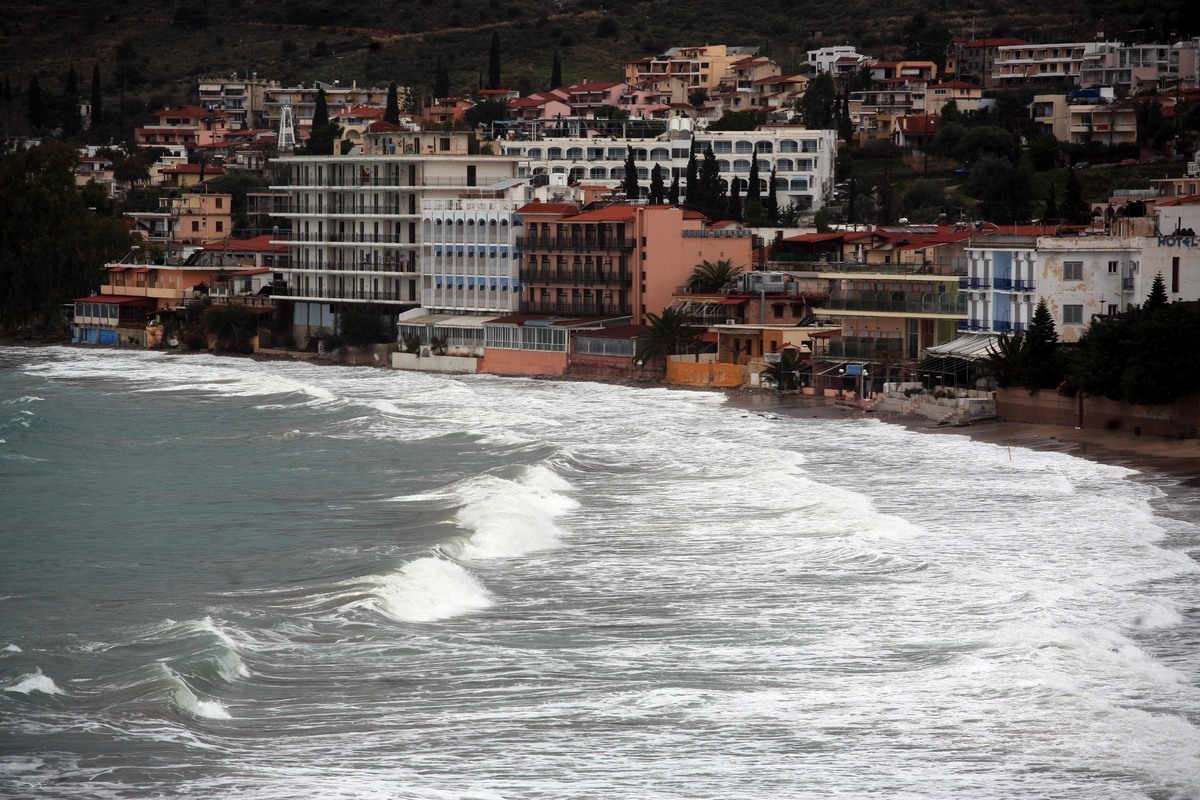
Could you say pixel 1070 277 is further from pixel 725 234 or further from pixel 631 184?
pixel 631 184

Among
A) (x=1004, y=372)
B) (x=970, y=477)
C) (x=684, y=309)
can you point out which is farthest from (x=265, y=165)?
(x=970, y=477)

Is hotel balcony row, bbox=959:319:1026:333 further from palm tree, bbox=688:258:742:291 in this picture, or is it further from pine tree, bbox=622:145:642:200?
pine tree, bbox=622:145:642:200

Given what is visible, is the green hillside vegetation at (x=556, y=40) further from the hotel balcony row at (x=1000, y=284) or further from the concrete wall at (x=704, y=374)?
the hotel balcony row at (x=1000, y=284)

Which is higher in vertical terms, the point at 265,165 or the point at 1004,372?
the point at 265,165

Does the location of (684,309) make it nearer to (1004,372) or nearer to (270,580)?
(1004,372)

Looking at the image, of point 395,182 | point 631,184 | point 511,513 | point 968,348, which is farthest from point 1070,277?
point 395,182

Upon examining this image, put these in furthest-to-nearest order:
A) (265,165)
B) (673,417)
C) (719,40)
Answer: (719,40) < (265,165) < (673,417)
